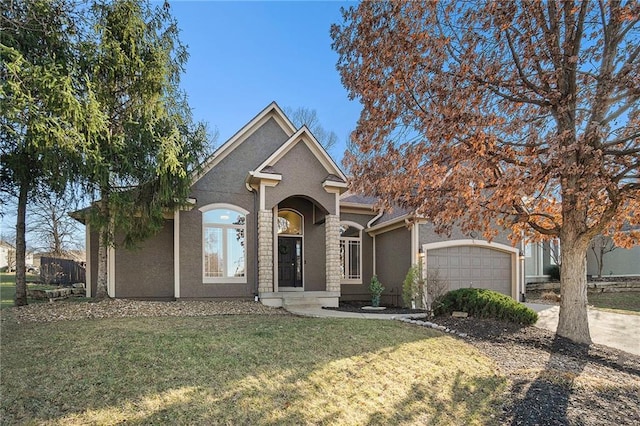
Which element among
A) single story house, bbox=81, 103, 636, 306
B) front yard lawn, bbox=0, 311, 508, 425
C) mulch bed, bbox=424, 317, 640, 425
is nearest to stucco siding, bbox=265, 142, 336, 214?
single story house, bbox=81, 103, 636, 306

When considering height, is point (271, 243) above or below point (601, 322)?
above

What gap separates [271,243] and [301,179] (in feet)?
7.86

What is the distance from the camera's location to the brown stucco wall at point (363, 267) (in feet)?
51.4

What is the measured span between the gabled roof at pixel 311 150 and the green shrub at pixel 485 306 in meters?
5.18

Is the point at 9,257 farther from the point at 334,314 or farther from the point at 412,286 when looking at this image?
the point at 412,286

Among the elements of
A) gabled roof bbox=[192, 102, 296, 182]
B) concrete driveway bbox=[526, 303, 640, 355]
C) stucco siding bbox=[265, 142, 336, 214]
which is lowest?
concrete driveway bbox=[526, 303, 640, 355]

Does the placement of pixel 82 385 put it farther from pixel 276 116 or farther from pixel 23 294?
pixel 276 116

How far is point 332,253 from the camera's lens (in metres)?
13.0

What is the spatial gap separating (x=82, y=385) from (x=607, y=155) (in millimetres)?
9388

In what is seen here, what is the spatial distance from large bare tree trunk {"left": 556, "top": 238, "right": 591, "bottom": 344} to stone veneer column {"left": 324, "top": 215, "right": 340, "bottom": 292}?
6.77 meters

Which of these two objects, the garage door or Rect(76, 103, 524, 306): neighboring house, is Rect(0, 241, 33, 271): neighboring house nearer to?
Rect(76, 103, 524, 306): neighboring house

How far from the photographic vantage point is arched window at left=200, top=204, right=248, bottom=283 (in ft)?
40.7

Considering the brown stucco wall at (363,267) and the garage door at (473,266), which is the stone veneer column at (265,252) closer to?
the brown stucco wall at (363,267)

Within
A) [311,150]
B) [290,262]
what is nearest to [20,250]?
[290,262]
